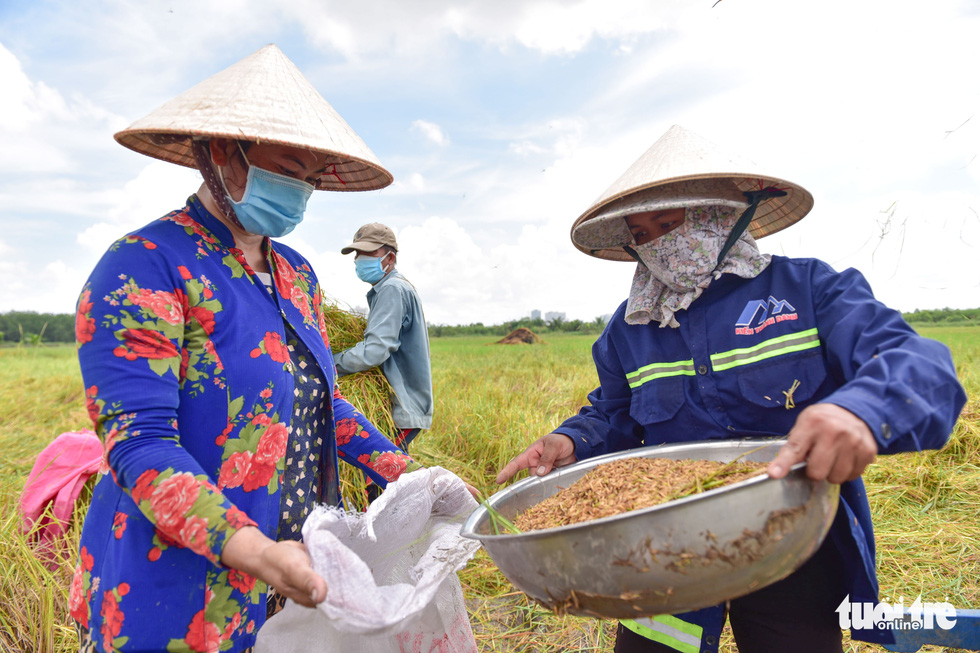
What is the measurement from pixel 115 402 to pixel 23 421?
7354 millimetres

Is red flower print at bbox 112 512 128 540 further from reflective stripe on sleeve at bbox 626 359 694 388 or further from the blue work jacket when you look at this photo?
reflective stripe on sleeve at bbox 626 359 694 388

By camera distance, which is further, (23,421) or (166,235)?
(23,421)

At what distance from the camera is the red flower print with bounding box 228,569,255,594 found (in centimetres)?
129

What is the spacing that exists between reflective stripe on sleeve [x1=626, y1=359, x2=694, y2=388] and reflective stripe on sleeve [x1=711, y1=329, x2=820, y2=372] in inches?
2.9

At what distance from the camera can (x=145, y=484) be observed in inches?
42.9

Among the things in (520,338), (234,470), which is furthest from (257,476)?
(520,338)

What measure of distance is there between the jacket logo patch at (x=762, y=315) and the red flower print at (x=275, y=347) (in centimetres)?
120

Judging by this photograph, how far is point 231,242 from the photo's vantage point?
4.62 ft

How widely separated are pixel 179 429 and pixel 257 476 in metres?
0.20

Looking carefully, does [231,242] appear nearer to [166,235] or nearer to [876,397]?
[166,235]

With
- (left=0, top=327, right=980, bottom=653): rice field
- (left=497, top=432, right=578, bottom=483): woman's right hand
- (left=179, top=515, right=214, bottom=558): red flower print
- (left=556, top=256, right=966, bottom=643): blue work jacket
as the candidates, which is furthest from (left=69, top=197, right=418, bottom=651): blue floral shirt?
(left=0, top=327, right=980, bottom=653): rice field

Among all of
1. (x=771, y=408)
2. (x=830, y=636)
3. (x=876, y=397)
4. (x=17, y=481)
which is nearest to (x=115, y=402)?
(x=876, y=397)

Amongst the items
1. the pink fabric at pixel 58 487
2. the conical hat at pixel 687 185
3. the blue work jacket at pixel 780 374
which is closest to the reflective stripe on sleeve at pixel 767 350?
the blue work jacket at pixel 780 374

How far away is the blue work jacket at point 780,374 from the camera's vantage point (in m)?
1.11
